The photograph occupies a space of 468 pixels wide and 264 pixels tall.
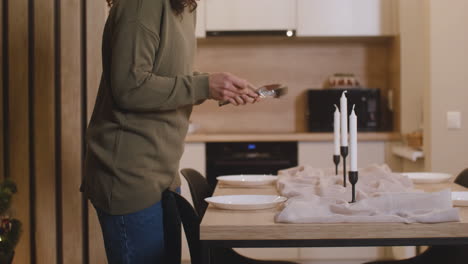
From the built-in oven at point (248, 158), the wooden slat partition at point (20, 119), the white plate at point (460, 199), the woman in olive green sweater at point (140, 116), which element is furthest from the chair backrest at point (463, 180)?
the wooden slat partition at point (20, 119)

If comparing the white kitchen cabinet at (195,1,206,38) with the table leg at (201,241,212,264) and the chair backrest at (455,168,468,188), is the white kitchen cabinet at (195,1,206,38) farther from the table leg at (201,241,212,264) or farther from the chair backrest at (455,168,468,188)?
the table leg at (201,241,212,264)

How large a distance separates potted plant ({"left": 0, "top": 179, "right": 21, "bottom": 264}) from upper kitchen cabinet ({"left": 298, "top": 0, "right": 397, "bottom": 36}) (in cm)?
236

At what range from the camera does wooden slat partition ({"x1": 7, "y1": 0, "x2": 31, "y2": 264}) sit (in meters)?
2.68

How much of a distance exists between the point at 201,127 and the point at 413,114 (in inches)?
58.2

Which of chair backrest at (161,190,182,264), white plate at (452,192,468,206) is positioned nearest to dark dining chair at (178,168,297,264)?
chair backrest at (161,190,182,264)

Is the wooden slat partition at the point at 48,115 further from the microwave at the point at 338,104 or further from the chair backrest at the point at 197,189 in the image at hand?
the microwave at the point at 338,104

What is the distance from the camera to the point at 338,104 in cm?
405

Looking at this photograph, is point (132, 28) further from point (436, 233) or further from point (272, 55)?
point (272, 55)

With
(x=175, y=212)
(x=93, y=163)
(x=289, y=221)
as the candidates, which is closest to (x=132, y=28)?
(x=93, y=163)

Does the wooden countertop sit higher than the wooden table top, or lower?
higher

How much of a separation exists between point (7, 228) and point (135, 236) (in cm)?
92

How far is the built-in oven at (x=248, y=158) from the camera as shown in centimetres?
381

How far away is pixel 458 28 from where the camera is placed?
3.22 meters

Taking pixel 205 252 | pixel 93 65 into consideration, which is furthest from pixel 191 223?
pixel 93 65
